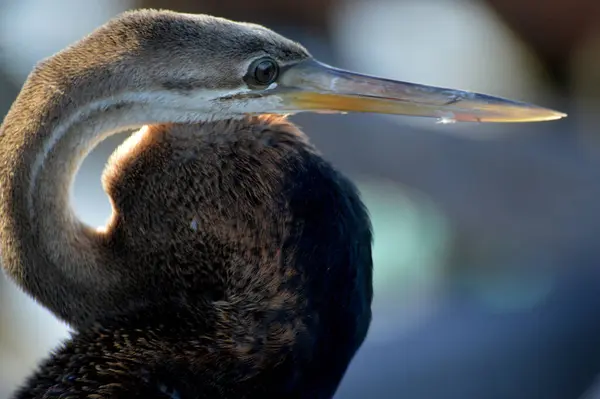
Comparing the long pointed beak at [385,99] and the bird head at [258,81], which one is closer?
the bird head at [258,81]

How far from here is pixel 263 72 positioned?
1.55 m

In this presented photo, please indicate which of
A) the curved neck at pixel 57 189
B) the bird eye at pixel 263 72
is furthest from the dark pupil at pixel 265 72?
the curved neck at pixel 57 189

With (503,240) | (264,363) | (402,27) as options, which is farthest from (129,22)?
(402,27)

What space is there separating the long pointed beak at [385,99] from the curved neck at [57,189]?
0.70 feet

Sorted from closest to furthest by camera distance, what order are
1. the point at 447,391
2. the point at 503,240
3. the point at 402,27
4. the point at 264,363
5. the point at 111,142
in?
Answer: the point at 264,363 < the point at 447,391 < the point at 503,240 < the point at 111,142 < the point at 402,27

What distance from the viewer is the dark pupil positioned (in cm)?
154

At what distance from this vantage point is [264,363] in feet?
4.82

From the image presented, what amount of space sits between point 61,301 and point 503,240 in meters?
4.26

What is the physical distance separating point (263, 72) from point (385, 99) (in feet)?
0.76

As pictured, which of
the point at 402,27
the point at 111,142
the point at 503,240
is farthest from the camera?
the point at 402,27

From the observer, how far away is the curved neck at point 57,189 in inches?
57.2

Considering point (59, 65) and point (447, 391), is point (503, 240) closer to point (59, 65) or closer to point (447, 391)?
point (447, 391)

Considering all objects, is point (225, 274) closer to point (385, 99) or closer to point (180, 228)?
point (180, 228)

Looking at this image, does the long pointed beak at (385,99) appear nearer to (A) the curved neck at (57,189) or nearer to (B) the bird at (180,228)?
(B) the bird at (180,228)
